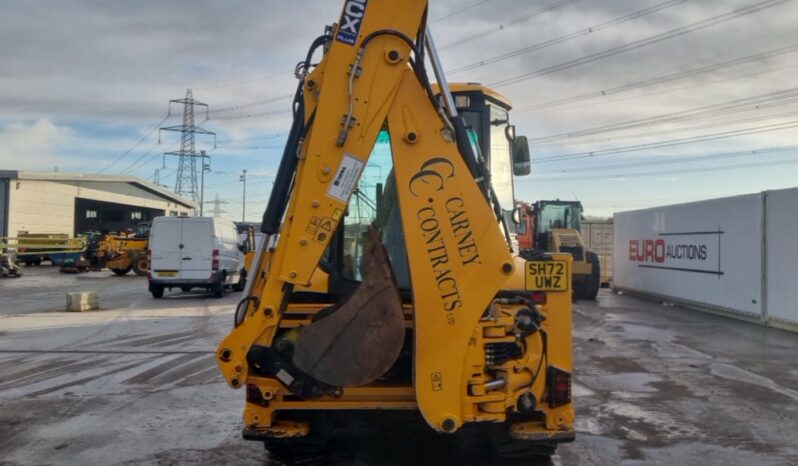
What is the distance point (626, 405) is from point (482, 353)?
151 inches

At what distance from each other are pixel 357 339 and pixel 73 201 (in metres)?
51.3

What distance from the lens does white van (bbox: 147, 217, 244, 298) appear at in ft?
64.6

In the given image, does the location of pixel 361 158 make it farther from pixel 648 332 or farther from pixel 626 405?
pixel 648 332

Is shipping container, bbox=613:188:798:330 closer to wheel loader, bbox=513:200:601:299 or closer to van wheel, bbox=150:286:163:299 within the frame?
wheel loader, bbox=513:200:601:299

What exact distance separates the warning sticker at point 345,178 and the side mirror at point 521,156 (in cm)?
245

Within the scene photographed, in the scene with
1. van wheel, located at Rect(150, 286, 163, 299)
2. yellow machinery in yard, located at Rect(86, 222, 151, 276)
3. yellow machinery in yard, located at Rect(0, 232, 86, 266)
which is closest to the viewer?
van wheel, located at Rect(150, 286, 163, 299)

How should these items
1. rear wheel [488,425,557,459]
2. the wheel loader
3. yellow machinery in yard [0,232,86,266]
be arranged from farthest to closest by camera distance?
yellow machinery in yard [0,232,86,266] → the wheel loader → rear wheel [488,425,557,459]

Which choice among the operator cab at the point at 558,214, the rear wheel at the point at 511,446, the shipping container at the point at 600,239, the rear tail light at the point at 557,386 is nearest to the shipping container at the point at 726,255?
the operator cab at the point at 558,214

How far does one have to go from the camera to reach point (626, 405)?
7.44 m

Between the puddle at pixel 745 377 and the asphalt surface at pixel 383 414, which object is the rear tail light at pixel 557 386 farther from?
the puddle at pixel 745 377

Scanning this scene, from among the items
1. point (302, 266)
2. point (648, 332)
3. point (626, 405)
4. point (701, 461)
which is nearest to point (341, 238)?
point (302, 266)

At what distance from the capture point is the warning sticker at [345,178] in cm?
438

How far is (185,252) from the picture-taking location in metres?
19.8

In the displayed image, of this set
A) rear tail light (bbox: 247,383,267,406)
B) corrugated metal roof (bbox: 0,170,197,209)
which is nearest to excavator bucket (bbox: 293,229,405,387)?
rear tail light (bbox: 247,383,267,406)
